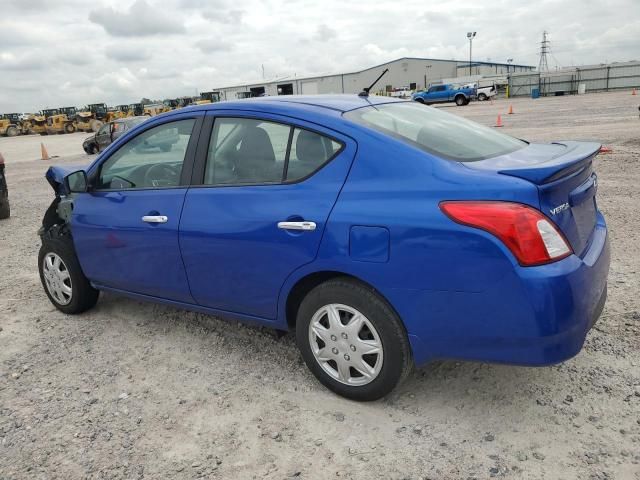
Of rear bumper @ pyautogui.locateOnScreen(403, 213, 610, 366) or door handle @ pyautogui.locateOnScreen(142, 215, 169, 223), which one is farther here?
door handle @ pyautogui.locateOnScreen(142, 215, 169, 223)

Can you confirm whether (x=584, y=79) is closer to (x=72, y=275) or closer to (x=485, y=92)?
(x=485, y=92)

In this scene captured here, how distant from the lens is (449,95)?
147 ft

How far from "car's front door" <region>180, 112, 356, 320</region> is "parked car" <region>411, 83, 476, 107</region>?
1677 inches

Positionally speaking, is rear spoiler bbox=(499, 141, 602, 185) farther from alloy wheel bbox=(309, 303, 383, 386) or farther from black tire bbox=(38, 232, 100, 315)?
black tire bbox=(38, 232, 100, 315)

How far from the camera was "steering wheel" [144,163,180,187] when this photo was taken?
353 centimetres

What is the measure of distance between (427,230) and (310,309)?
84cm

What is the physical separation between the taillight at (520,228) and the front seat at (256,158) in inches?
48.1

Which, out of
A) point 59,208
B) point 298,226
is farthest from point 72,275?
point 298,226

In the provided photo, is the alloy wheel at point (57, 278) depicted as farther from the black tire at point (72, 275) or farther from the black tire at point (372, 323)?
the black tire at point (372, 323)

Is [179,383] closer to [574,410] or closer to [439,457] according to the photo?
[439,457]

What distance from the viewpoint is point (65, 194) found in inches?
169

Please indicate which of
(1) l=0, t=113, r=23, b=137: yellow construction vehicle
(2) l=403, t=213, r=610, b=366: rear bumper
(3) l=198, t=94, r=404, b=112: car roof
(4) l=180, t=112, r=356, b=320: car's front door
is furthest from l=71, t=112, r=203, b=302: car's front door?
(1) l=0, t=113, r=23, b=137: yellow construction vehicle

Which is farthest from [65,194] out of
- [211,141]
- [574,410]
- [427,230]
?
[574,410]

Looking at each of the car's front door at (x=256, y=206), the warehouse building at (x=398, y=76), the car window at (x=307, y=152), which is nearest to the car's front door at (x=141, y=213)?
the car's front door at (x=256, y=206)
